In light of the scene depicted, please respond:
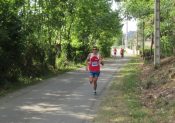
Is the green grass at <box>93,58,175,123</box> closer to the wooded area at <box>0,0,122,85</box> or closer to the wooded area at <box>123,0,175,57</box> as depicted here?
the wooded area at <box>0,0,122,85</box>

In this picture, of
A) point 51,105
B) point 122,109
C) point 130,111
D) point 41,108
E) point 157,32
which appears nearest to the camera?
point 130,111

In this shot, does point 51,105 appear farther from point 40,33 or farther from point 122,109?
point 40,33

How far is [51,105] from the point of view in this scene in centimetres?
1297

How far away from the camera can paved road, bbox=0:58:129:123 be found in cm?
1073

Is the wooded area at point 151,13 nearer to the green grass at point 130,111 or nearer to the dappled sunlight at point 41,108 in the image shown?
the green grass at point 130,111

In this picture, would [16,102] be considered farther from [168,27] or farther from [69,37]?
[69,37]

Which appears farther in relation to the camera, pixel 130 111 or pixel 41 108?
pixel 41 108

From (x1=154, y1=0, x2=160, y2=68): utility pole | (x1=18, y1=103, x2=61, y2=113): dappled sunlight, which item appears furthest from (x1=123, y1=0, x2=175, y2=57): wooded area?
(x1=18, y1=103, x2=61, y2=113): dappled sunlight

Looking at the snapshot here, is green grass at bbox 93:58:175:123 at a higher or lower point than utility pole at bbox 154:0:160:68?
lower

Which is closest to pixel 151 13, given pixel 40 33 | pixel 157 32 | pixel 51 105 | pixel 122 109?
pixel 157 32

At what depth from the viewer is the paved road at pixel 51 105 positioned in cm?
1073

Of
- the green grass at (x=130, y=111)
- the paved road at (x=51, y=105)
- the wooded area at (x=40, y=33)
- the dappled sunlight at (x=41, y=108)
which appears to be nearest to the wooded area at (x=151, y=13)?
the wooded area at (x=40, y=33)

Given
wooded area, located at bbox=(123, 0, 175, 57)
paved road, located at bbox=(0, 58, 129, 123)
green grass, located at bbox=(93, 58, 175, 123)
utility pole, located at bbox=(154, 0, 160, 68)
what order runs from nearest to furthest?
green grass, located at bbox=(93, 58, 175, 123)
paved road, located at bbox=(0, 58, 129, 123)
utility pole, located at bbox=(154, 0, 160, 68)
wooded area, located at bbox=(123, 0, 175, 57)

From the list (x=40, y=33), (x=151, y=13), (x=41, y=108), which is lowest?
(x=41, y=108)
